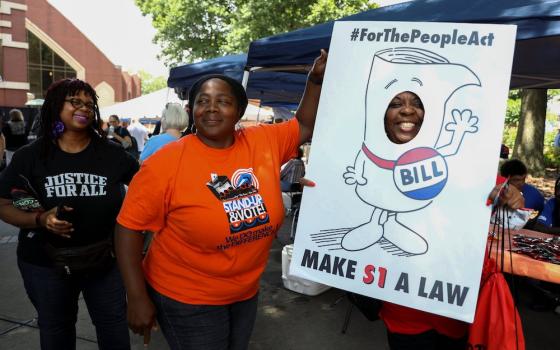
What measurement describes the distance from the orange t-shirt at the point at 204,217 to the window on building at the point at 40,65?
3222cm

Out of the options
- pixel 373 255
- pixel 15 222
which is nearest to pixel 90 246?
pixel 15 222

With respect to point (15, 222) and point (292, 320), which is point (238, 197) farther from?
point (292, 320)

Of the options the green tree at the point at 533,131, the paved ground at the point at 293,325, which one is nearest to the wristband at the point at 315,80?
the paved ground at the point at 293,325

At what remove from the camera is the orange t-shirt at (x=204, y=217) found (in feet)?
4.97

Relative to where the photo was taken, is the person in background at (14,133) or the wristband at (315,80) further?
the person in background at (14,133)

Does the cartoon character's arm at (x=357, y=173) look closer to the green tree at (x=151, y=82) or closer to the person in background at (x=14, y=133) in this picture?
the person in background at (x=14, y=133)

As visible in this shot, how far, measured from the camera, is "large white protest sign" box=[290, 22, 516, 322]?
146cm

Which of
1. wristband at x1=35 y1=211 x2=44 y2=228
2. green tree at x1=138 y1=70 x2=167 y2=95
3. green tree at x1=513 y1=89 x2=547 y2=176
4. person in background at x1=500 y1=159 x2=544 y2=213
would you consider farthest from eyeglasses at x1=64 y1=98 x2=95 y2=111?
green tree at x1=138 y1=70 x2=167 y2=95

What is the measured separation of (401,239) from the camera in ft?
5.01

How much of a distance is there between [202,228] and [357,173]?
0.62m

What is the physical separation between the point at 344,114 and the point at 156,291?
101 centimetres

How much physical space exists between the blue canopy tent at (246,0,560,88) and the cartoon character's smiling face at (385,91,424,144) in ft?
3.84

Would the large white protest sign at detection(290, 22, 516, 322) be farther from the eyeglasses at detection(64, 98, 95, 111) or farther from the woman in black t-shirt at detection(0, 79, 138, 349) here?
the eyeglasses at detection(64, 98, 95, 111)

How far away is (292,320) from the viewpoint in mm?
3520
